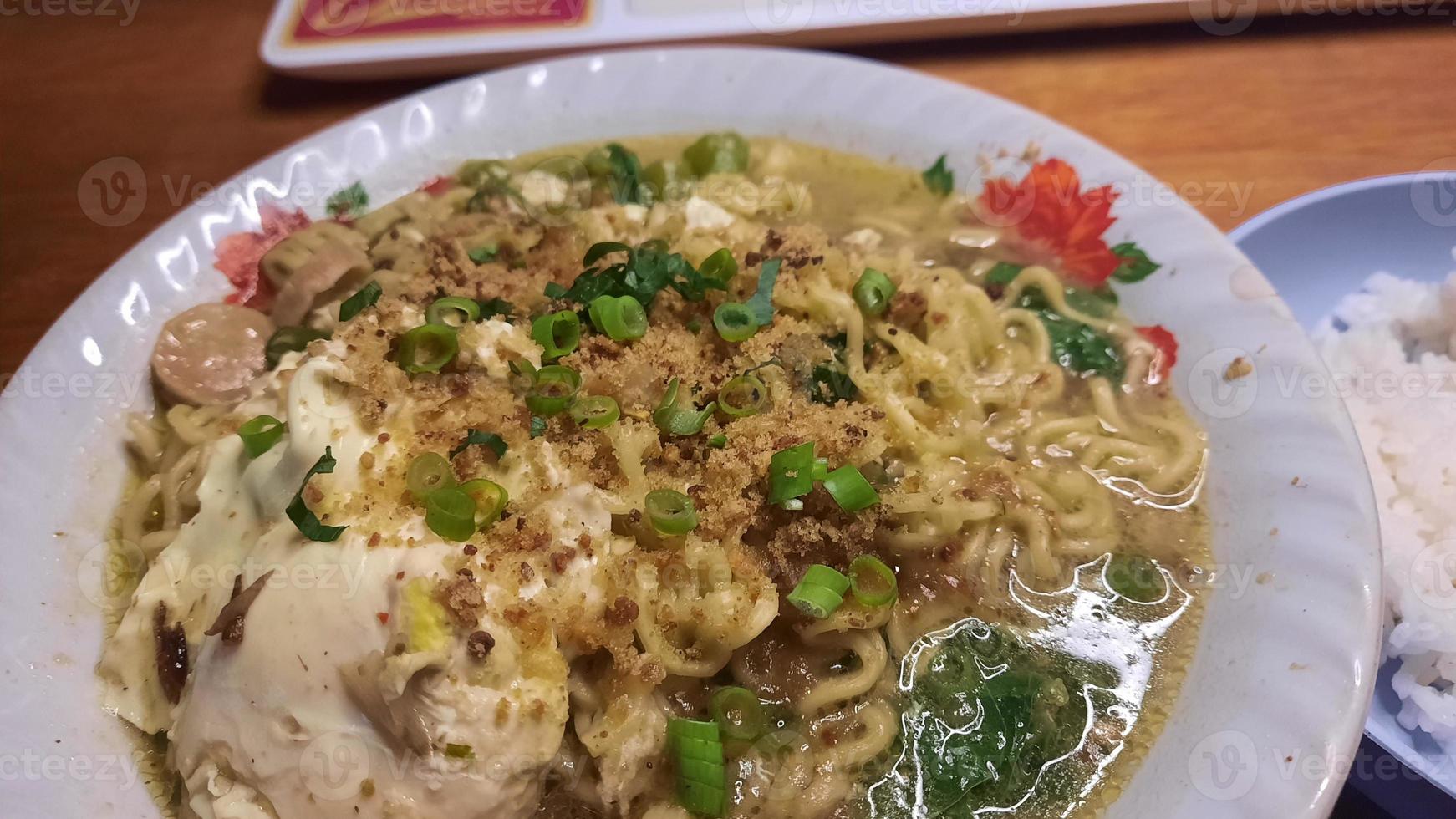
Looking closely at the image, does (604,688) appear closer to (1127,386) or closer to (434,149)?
(1127,386)

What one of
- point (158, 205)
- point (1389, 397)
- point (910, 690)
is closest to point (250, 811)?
point (910, 690)

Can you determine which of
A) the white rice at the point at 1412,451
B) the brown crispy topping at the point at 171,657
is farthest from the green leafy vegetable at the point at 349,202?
the white rice at the point at 1412,451

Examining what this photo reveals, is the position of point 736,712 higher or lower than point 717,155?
lower
